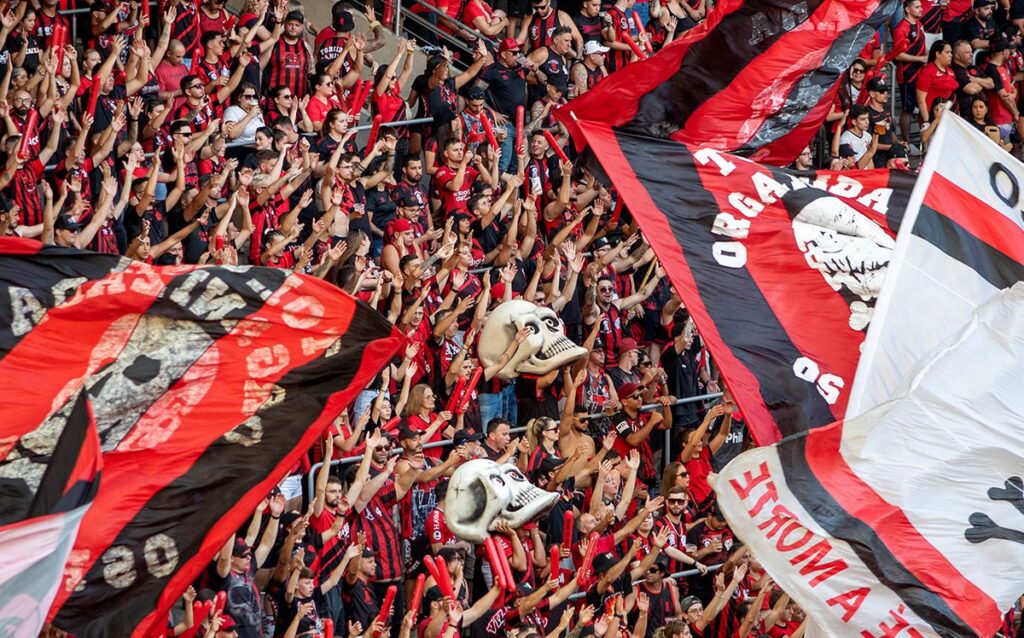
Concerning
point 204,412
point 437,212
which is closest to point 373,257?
point 437,212

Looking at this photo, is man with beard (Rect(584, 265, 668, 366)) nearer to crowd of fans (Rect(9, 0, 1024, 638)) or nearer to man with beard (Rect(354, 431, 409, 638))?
crowd of fans (Rect(9, 0, 1024, 638))

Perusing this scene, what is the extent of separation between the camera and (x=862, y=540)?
29.9ft

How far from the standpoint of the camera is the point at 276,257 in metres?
14.1

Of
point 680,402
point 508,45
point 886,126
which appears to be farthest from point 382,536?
point 886,126

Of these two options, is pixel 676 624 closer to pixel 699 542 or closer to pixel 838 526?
pixel 699 542

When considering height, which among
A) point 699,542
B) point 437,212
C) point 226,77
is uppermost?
point 226,77

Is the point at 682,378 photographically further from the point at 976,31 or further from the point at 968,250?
the point at 968,250

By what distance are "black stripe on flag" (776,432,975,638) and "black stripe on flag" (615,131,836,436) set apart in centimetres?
71

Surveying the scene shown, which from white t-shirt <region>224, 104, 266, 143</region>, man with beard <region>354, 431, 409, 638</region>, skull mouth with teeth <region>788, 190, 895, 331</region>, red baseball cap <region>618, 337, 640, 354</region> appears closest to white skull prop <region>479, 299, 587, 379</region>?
red baseball cap <region>618, 337, 640, 354</region>

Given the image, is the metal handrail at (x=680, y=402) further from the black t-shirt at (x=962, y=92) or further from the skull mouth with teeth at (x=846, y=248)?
the skull mouth with teeth at (x=846, y=248)

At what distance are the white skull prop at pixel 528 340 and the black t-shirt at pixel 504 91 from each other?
2.88 m

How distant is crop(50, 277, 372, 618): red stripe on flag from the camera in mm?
9047

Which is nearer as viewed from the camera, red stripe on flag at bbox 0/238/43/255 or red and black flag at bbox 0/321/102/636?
red and black flag at bbox 0/321/102/636

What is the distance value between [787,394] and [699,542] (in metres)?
5.64
